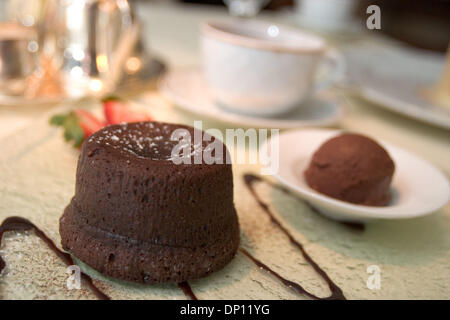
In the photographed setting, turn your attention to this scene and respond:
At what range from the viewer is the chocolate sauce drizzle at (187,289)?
712 millimetres

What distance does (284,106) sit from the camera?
53.3 inches

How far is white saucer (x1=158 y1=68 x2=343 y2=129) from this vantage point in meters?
1.28

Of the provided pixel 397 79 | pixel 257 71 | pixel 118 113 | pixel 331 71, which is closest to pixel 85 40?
pixel 118 113

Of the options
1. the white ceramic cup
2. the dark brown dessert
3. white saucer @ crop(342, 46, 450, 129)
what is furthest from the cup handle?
the dark brown dessert

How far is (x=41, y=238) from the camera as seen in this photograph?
796mm

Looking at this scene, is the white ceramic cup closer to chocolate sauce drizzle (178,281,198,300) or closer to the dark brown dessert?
the dark brown dessert

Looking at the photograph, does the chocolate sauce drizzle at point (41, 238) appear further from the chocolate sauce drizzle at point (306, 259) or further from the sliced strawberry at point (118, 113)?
the sliced strawberry at point (118, 113)

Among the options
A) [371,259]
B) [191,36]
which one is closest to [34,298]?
[371,259]

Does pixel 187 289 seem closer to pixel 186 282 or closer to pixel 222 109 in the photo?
pixel 186 282

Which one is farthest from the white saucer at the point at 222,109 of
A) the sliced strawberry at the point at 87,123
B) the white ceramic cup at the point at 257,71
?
the sliced strawberry at the point at 87,123

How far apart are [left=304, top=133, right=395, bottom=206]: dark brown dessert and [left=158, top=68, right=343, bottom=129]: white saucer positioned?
0.99ft

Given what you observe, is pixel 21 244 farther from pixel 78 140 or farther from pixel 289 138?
pixel 289 138

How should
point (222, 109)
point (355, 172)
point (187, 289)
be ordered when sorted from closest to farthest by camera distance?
point (187, 289)
point (355, 172)
point (222, 109)

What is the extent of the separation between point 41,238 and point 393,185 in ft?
2.36
